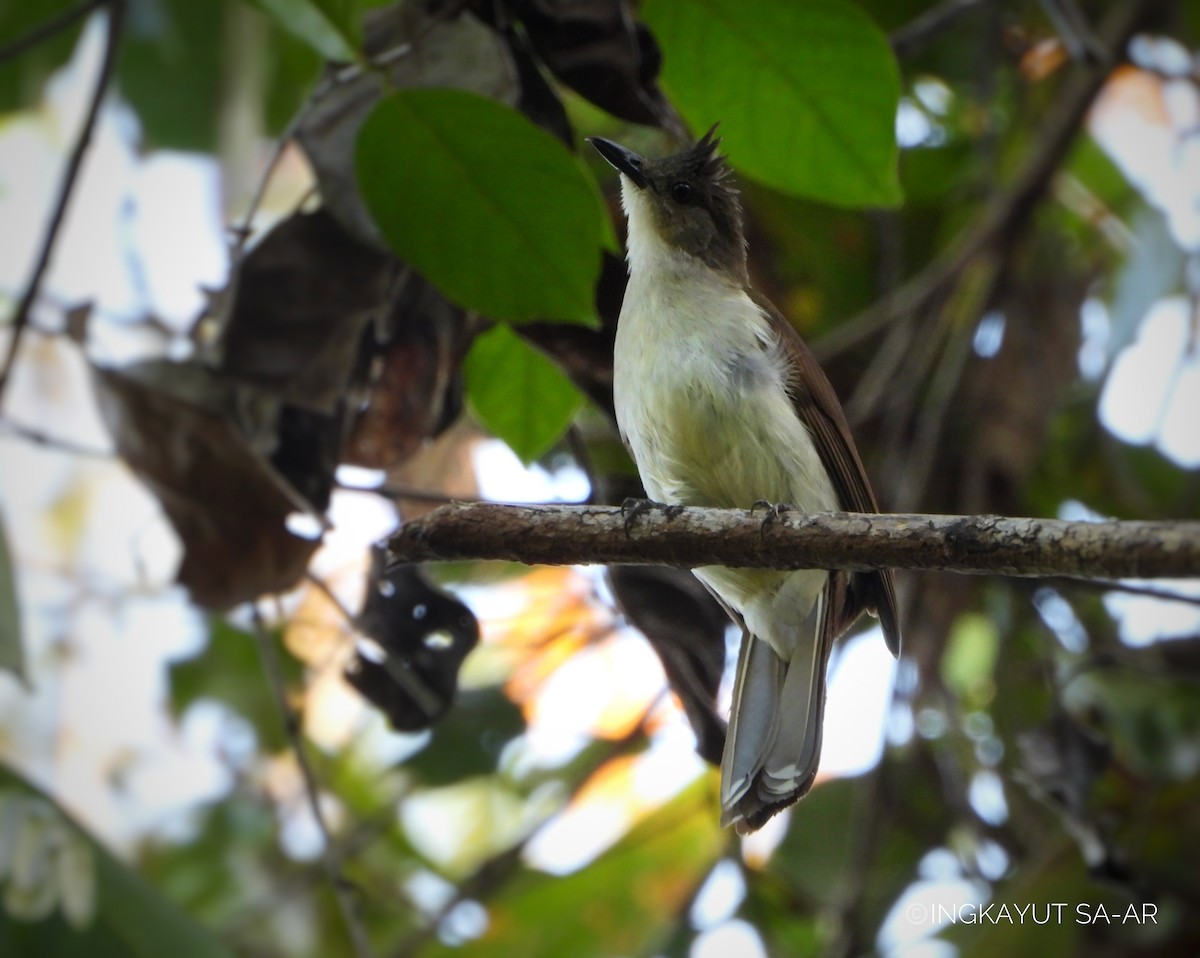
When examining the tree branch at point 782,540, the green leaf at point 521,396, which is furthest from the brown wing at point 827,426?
the tree branch at point 782,540

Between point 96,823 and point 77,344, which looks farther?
point 96,823

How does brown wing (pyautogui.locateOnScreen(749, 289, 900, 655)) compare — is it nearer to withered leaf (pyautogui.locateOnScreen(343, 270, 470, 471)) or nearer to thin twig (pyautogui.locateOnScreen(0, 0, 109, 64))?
withered leaf (pyautogui.locateOnScreen(343, 270, 470, 471))

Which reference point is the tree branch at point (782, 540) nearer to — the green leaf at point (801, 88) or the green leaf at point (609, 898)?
the green leaf at point (801, 88)

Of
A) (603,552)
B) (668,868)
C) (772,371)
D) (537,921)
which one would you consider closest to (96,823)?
(537,921)

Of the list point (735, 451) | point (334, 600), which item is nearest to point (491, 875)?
point (334, 600)

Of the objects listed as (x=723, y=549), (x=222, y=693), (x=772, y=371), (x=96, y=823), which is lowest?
(x=96, y=823)

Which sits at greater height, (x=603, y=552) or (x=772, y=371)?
(x=603, y=552)

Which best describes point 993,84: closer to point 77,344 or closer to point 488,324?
point 488,324

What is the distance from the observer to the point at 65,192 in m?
2.53

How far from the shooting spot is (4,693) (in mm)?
5039

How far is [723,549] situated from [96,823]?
373 cm

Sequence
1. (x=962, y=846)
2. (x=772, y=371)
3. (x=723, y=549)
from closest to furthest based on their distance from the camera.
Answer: (x=723, y=549) < (x=772, y=371) < (x=962, y=846)

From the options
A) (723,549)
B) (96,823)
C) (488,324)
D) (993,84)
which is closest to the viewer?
(723,549)

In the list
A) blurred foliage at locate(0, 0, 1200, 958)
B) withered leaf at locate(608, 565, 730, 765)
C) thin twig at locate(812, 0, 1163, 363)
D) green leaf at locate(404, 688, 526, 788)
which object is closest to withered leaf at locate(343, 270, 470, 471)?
blurred foliage at locate(0, 0, 1200, 958)
